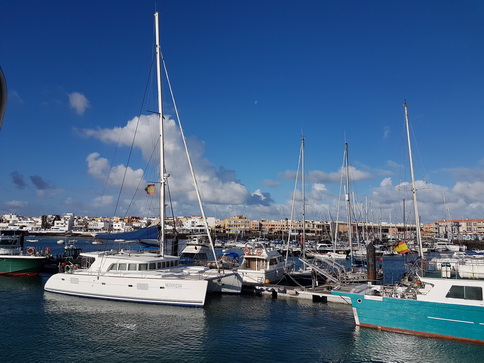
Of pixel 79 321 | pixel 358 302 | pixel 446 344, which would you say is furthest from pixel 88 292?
pixel 446 344

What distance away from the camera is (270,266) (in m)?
34.4

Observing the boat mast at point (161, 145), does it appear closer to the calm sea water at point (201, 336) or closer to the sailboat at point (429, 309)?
the calm sea water at point (201, 336)

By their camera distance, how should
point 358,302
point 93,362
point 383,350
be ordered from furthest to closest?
1. point 358,302
2. point 383,350
3. point 93,362

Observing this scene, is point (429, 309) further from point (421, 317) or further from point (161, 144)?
point (161, 144)

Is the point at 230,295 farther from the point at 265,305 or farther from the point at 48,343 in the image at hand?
the point at 48,343

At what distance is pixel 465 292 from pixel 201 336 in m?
14.1

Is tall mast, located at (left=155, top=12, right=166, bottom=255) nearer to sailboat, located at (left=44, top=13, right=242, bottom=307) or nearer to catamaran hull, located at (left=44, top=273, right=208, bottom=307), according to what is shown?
sailboat, located at (left=44, top=13, right=242, bottom=307)

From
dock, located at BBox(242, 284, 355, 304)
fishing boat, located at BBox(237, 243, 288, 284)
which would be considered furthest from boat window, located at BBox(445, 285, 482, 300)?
fishing boat, located at BBox(237, 243, 288, 284)

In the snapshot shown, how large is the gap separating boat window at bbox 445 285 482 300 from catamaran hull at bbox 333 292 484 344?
A: 493 mm

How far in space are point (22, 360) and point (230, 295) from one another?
54.6 feet

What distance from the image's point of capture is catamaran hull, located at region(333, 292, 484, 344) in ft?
59.5

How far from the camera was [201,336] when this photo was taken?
1942 cm

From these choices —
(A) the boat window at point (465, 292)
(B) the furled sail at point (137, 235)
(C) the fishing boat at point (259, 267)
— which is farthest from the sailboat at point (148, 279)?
(A) the boat window at point (465, 292)

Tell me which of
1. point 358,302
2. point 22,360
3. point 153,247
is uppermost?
point 153,247
